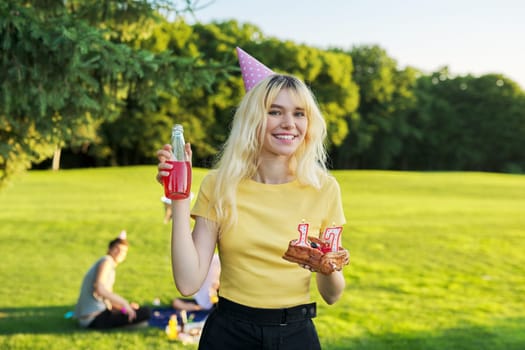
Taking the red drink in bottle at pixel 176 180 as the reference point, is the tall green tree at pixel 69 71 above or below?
above

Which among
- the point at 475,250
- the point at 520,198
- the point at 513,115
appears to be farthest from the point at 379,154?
the point at 475,250

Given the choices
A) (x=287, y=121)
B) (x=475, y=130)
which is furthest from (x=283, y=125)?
(x=475, y=130)

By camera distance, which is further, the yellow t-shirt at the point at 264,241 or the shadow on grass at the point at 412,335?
the shadow on grass at the point at 412,335

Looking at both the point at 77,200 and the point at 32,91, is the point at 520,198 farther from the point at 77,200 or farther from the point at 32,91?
the point at 32,91

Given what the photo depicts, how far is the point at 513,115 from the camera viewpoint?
62.5 m

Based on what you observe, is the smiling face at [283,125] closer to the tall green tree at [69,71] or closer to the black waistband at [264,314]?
the black waistband at [264,314]

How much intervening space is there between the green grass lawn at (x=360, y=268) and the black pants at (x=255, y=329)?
13.6 ft

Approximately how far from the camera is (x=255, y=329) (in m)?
2.40

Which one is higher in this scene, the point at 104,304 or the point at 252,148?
the point at 252,148

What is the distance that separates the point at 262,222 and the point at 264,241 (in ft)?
0.25

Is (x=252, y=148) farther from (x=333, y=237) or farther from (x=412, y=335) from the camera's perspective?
(x=412, y=335)

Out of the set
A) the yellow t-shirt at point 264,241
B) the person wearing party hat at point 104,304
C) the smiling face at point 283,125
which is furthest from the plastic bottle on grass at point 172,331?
the smiling face at point 283,125

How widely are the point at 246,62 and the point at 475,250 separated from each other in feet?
36.8

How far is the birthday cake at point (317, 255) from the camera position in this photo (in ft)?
7.38
